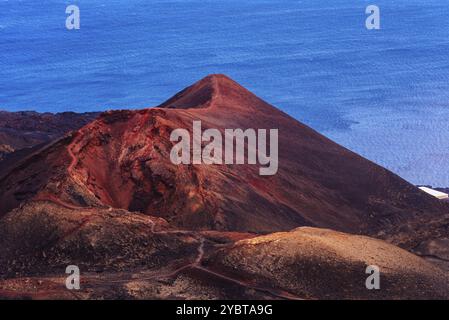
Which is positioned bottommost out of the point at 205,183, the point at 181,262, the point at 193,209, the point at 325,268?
the point at 325,268

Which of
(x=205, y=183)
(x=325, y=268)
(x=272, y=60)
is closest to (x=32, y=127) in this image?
(x=205, y=183)

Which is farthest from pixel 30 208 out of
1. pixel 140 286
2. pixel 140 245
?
pixel 140 286

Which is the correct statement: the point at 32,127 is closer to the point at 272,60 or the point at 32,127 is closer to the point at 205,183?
the point at 205,183

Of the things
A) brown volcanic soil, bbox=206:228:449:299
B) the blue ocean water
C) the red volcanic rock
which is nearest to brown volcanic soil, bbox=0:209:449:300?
brown volcanic soil, bbox=206:228:449:299

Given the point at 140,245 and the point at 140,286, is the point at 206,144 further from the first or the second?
the point at 140,286

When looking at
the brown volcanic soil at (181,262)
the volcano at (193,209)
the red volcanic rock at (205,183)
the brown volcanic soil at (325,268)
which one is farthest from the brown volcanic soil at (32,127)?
the brown volcanic soil at (325,268)

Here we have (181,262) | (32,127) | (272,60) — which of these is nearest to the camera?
(181,262)

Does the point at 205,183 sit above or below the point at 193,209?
above
